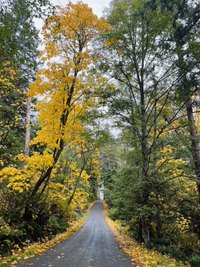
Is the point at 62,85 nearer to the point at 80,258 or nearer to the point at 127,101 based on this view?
the point at 127,101

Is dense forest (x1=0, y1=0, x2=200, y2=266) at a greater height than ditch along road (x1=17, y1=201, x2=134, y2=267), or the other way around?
dense forest (x1=0, y1=0, x2=200, y2=266)

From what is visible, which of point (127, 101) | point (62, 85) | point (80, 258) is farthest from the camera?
point (127, 101)

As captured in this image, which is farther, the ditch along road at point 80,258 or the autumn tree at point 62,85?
the autumn tree at point 62,85

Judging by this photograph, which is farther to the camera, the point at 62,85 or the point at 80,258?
the point at 62,85

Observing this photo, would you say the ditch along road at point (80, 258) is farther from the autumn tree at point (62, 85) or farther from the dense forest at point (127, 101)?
the autumn tree at point (62, 85)

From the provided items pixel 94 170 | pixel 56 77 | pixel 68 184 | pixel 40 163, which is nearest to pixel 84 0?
pixel 56 77

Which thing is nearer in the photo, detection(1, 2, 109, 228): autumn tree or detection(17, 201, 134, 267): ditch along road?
detection(17, 201, 134, 267): ditch along road

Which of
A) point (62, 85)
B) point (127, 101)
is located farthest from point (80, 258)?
point (127, 101)

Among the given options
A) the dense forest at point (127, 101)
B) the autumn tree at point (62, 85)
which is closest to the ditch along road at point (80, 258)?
the dense forest at point (127, 101)

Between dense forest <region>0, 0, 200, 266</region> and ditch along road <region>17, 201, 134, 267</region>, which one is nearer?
ditch along road <region>17, 201, 134, 267</region>

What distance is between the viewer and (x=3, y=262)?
5449 mm

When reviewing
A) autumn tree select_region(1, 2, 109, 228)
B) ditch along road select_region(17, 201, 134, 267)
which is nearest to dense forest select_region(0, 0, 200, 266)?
autumn tree select_region(1, 2, 109, 228)

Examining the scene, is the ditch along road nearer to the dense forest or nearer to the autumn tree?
the dense forest

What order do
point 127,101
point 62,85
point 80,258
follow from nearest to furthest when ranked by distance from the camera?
point 80,258 < point 62,85 < point 127,101
